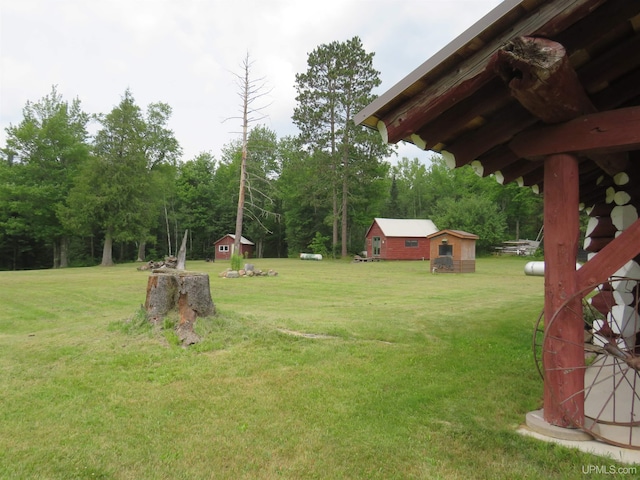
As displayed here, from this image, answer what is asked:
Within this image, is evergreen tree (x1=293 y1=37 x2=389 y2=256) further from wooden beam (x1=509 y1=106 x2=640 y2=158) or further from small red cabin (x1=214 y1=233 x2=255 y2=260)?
wooden beam (x1=509 y1=106 x2=640 y2=158)

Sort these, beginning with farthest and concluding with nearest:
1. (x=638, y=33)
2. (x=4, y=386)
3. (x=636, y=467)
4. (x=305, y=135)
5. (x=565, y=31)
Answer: (x=305, y=135) < (x=4, y=386) < (x=638, y=33) < (x=565, y=31) < (x=636, y=467)

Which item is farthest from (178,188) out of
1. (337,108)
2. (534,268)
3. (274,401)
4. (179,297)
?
(274,401)

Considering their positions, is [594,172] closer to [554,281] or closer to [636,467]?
[554,281]

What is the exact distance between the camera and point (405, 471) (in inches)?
104

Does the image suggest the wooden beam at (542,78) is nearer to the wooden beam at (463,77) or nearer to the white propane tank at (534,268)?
the wooden beam at (463,77)

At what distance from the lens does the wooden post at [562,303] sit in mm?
3033

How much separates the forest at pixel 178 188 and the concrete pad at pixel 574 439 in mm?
20893

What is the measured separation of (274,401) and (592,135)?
328 cm

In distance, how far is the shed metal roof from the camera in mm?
35219

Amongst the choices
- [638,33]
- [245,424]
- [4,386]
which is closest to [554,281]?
[638,33]

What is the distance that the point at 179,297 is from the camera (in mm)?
6090

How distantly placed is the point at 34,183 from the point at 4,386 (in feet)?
117

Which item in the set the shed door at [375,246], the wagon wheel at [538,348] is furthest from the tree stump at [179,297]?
the shed door at [375,246]

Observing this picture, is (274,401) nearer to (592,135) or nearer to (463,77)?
(463,77)
